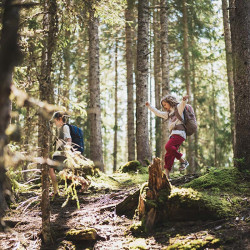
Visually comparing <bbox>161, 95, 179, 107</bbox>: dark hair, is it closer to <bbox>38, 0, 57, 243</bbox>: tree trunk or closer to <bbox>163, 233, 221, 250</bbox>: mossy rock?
<bbox>38, 0, 57, 243</bbox>: tree trunk

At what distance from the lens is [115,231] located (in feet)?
16.4

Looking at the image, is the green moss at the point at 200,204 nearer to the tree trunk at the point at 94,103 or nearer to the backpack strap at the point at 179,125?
the backpack strap at the point at 179,125

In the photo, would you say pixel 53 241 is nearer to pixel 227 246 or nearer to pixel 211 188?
pixel 227 246

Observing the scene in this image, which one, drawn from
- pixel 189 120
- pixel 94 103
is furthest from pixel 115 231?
pixel 94 103

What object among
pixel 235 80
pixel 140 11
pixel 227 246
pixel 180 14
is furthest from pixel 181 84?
pixel 227 246

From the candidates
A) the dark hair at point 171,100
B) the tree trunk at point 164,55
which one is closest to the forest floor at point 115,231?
the dark hair at point 171,100

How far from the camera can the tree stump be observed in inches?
189

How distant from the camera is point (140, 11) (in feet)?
33.6

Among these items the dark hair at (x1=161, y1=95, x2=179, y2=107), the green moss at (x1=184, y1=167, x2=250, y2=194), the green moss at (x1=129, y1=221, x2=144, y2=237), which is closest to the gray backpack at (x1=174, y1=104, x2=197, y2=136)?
the dark hair at (x1=161, y1=95, x2=179, y2=107)

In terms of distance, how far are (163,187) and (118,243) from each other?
127 centimetres

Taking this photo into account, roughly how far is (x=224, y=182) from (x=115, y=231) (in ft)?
8.26

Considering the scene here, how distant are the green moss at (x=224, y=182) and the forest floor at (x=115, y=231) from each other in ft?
1.42

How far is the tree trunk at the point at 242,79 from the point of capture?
594cm

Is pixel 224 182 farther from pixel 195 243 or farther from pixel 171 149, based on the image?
pixel 195 243
